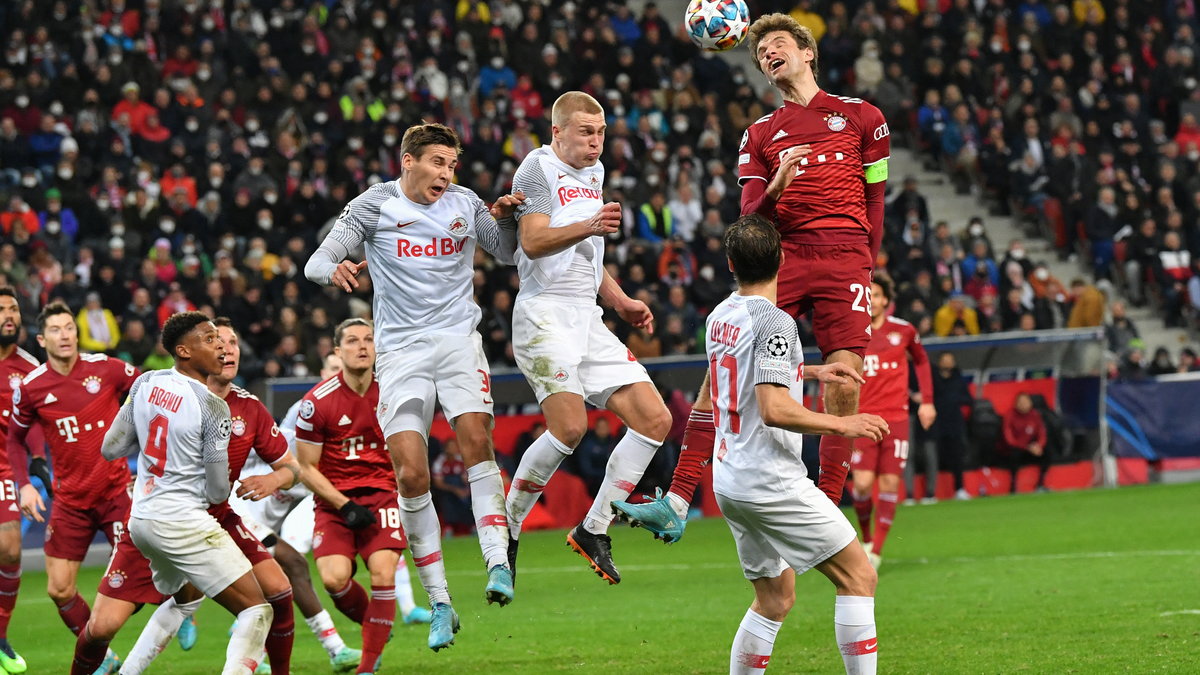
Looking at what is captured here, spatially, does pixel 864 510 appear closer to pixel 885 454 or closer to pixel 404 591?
pixel 885 454

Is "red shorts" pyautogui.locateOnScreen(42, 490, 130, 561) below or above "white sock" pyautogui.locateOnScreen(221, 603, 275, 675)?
below

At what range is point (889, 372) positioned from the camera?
15.0 meters

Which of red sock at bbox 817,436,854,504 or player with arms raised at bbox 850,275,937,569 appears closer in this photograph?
red sock at bbox 817,436,854,504

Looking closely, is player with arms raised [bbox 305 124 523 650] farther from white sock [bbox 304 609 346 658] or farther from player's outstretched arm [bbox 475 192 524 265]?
white sock [bbox 304 609 346 658]

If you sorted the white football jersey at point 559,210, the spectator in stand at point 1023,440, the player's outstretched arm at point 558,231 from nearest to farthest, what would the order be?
1. the player's outstretched arm at point 558,231
2. the white football jersey at point 559,210
3. the spectator in stand at point 1023,440

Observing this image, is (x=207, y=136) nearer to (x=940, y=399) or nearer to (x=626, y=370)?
(x=940, y=399)

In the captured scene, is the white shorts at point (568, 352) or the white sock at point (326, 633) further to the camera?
the white sock at point (326, 633)

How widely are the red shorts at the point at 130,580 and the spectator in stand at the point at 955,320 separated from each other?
1697 centimetres

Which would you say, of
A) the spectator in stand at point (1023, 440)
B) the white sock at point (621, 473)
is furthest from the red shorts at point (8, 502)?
the spectator in stand at point (1023, 440)

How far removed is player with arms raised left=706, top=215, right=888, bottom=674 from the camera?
292 inches

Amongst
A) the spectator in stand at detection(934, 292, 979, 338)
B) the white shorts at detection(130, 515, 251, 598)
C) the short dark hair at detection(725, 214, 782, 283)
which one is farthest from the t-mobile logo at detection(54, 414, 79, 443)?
the spectator in stand at detection(934, 292, 979, 338)

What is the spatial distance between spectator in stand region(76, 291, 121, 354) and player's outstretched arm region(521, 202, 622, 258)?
12.4 m

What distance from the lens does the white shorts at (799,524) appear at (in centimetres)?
753

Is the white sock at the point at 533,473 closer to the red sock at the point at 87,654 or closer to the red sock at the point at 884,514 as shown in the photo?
the red sock at the point at 87,654
